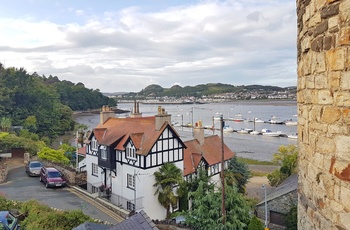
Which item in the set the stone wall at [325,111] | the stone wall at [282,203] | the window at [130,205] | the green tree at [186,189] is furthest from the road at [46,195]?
the stone wall at [325,111]

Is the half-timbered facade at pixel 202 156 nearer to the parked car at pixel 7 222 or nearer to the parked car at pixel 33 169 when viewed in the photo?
the parked car at pixel 33 169

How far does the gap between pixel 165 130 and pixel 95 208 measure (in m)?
6.45

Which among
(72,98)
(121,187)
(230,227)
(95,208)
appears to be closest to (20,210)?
(95,208)

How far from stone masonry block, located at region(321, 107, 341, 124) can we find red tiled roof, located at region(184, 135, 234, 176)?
21.2 meters

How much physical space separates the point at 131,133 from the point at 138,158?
1866mm

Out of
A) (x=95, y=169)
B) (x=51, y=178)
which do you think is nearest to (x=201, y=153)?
(x=95, y=169)

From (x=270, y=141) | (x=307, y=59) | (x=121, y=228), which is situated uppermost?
(x=307, y=59)

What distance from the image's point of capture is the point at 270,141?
69.6 m

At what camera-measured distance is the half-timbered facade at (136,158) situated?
68.2ft

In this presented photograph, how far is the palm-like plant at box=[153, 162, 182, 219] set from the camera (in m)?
20.8

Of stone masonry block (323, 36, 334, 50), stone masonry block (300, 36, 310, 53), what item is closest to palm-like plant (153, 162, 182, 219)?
stone masonry block (300, 36, 310, 53)

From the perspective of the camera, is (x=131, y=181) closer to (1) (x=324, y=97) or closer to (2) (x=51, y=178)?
(2) (x=51, y=178)

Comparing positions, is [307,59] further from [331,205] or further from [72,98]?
[72,98]

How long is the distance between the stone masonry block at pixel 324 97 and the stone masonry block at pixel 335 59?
20 centimetres
